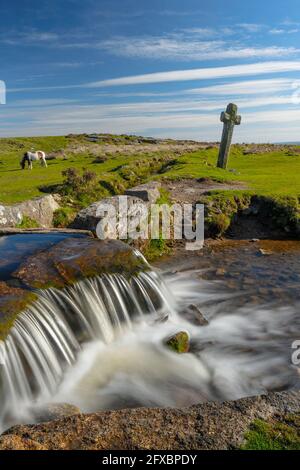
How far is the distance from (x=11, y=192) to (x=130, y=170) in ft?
41.8

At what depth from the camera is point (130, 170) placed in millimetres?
31625

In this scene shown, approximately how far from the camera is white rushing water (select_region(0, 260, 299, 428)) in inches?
293

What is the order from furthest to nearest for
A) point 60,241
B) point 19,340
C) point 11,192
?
point 11,192 < point 60,241 < point 19,340

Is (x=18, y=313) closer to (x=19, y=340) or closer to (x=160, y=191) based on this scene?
(x=19, y=340)

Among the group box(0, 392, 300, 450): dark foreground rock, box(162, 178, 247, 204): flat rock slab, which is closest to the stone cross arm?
box(162, 178, 247, 204): flat rock slab

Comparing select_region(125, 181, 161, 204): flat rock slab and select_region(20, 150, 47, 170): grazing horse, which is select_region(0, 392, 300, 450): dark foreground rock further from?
select_region(20, 150, 47, 170): grazing horse

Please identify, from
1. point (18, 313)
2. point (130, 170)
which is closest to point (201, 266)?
point (18, 313)

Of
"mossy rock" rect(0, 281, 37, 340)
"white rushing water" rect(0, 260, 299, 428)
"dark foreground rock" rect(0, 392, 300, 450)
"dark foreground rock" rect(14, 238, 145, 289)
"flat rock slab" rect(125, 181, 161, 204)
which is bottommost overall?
"white rushing water" rect(0, 260, 299, 428)

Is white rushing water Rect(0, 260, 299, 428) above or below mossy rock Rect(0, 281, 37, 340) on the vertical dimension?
below

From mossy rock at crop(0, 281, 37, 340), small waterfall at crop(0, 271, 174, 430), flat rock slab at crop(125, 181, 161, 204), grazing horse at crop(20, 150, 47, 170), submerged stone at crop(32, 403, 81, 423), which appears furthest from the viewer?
grazing horse at crop(20, 150, 47, 170)

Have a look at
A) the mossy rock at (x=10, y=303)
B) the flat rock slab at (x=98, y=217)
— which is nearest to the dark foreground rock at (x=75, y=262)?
the mossy rock at (x=10, y=303)

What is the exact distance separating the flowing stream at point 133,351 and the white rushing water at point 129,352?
0.02 m

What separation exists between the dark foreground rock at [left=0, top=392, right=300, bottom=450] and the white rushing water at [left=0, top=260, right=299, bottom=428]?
1608 mm

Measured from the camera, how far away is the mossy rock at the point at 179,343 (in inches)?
369
